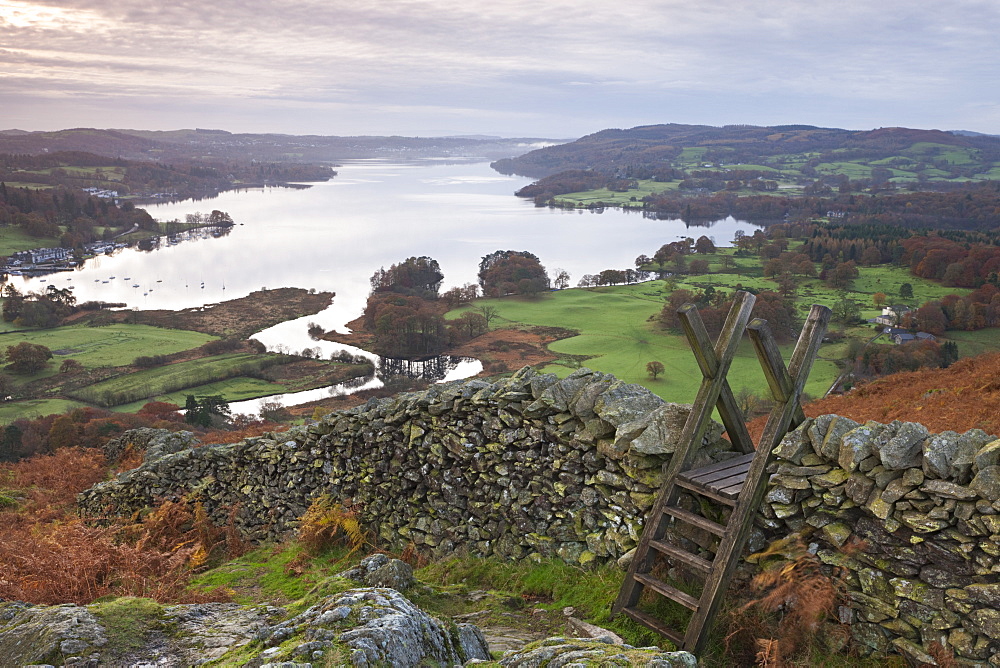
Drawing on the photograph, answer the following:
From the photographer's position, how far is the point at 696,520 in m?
5.39

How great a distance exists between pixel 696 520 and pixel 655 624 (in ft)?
3.08

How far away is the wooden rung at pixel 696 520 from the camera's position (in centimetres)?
525

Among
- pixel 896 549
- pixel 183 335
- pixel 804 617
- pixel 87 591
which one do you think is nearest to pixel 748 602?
pixel 804 617

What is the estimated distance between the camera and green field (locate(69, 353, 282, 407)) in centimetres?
4372

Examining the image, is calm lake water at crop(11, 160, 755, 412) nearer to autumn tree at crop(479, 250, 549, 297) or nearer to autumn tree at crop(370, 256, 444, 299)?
autumn tree at crop(370, 256, 444, 299)

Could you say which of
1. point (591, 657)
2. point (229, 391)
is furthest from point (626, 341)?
point (591, 657)

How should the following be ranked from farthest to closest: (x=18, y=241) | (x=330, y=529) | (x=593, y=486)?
(x=18, y=241) < (x=330, y=529) < (x=593, y=486)

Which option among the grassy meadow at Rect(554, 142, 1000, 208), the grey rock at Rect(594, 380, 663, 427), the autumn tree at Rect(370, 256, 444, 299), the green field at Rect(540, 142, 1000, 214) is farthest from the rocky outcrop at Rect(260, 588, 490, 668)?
the grassy meadow at Rect(554, 142, 1000, 208)

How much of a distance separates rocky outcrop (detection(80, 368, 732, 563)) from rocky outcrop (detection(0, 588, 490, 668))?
2237 millimetres

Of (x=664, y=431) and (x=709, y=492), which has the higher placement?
(x=664, y=431)

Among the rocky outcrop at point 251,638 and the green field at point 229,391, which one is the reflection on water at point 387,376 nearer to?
the green field at point 229,391

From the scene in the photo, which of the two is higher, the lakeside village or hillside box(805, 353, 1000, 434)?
hillside box(805, 353, 1000, 434)

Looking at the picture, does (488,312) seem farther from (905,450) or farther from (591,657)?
(591,657)

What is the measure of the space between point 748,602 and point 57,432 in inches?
908
